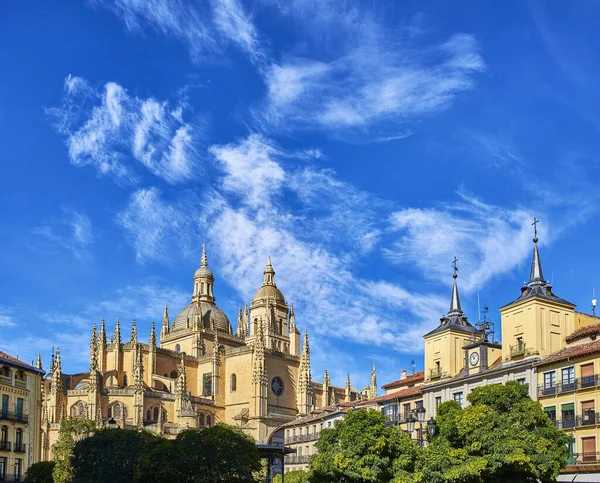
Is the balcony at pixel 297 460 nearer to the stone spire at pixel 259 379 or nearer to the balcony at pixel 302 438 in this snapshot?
the balcony at pixel 302 438

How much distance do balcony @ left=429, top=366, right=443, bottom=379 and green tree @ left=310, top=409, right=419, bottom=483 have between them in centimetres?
1114

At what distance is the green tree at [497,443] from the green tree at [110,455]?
52.8 ft

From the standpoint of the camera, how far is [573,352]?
44281 mm

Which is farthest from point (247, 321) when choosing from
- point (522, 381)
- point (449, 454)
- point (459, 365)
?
point (449, 454)

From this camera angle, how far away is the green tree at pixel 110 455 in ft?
152

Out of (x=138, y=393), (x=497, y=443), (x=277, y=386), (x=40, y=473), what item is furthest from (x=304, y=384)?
(x=497, y=443)

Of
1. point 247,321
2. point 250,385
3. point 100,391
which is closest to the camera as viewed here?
point 100,391

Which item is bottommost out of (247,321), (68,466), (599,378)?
(68,466)

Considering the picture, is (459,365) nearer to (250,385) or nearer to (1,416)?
(1,416)

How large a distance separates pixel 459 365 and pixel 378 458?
14.8 meters

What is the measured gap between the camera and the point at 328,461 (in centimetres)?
4419

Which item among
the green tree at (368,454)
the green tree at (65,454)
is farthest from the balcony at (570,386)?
the green tree at (65,454)

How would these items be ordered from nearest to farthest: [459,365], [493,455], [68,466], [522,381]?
[493,455] < [522,381] < [68,466] < [459,365]

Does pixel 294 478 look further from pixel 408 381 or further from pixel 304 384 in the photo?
pixel 304 384
